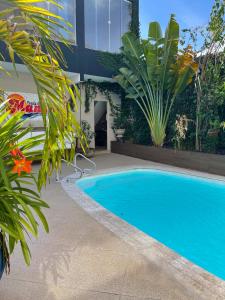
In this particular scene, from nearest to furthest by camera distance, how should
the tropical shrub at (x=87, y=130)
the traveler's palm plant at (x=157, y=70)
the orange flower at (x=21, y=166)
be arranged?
the orange flower at (x=21, y=166), the traveler's palm plant at (x=157, y=70), the tropical shrub at (x=87, y=130)

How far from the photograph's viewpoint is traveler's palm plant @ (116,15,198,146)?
25.9ft

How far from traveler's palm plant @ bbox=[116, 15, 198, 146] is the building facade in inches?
65.8

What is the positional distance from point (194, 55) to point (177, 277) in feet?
24.9

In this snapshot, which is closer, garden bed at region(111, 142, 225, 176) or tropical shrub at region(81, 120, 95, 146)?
garden bed at region(111, 142, 225, 176)

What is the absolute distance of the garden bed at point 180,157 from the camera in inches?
278

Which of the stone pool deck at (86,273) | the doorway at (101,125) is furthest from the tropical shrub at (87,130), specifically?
the stone pool deck at (86,273)

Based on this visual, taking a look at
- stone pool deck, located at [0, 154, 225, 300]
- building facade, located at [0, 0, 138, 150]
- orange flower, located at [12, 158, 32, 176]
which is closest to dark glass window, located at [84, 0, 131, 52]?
building facade, located at [0, 0, 138, 150]

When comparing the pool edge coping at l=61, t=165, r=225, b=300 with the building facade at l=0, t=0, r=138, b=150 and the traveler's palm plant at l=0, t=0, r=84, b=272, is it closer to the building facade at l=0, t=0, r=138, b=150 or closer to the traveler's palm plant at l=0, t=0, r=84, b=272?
the traveler's palm plant at l=0, t=0, r=84, b=272

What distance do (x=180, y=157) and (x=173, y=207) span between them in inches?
129

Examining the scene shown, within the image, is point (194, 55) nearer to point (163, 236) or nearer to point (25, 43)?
point (163, 236)

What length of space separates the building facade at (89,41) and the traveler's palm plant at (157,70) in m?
1.67

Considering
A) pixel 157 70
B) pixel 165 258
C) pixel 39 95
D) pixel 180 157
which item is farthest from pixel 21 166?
pixel 157 70

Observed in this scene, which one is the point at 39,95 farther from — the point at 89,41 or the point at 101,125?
the point at 101,125

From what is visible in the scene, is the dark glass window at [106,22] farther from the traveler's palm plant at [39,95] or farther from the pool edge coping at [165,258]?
the traveler's palm plant at [39,95]
